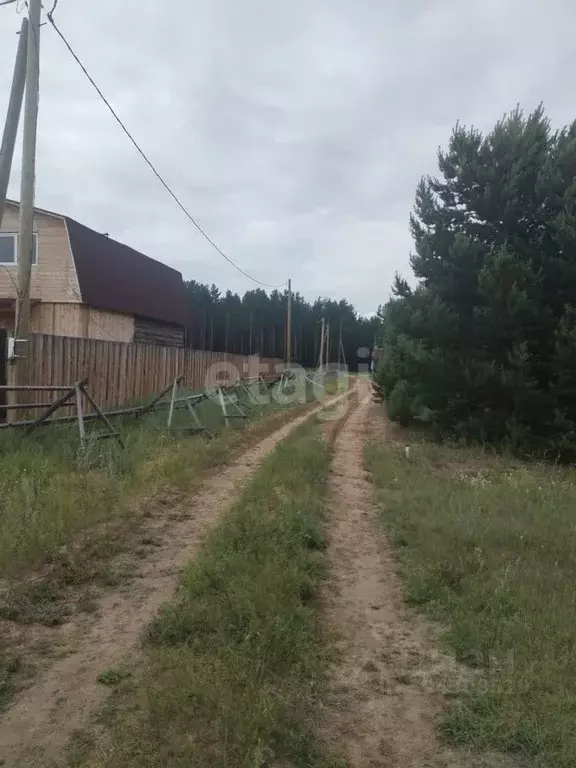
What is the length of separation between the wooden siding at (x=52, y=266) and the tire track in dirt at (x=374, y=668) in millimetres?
16167

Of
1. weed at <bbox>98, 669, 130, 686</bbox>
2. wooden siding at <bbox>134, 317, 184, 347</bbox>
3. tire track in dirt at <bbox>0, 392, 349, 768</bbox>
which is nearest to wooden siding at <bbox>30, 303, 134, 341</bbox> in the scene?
wooden siding at <bbox>134, 317, 184, 347</bbox>

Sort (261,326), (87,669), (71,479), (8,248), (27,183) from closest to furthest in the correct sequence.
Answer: (87,669) < (71,479) < (27,183) < (8,248) < (261,326)

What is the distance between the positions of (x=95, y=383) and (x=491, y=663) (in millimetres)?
11726

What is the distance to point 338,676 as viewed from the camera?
3.36m

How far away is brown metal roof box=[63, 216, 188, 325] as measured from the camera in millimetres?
19828

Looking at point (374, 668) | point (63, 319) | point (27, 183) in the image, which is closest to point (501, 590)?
point (374, 668)

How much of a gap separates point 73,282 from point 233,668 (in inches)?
722

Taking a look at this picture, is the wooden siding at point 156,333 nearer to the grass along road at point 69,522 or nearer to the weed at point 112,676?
the grass along road at point 69,522

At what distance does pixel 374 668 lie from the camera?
137 inches

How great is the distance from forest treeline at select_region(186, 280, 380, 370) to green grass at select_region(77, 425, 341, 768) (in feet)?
152

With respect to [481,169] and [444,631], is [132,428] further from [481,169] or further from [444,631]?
[481,169]

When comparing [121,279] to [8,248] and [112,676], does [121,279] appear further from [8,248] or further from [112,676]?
[112,676]

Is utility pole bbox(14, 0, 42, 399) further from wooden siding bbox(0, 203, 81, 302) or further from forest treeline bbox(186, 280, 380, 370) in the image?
forest treeline bbox(186, 280, 380, 370)

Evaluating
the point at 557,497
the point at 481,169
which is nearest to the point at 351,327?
the point at 481,169
